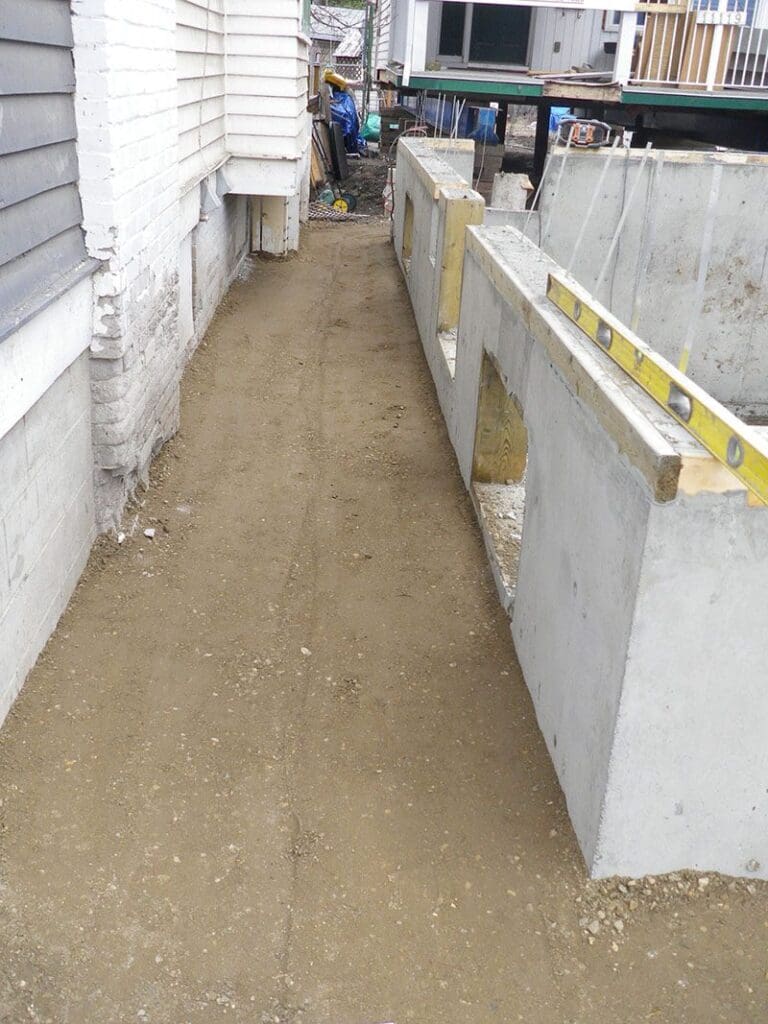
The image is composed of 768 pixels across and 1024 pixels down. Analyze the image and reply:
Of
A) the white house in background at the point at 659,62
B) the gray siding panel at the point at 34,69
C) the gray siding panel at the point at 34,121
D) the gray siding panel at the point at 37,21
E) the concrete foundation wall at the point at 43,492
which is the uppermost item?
the white house in background at the point at 659,62

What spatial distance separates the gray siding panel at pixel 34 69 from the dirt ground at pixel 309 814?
242cm

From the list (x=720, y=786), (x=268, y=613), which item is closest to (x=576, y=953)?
(x=720, y=786)

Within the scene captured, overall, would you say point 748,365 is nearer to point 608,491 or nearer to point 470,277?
point 470,277

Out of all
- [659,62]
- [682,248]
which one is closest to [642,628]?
[682,248]

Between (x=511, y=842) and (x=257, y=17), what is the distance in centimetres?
912

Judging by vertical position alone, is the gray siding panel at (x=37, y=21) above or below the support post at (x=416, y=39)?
below

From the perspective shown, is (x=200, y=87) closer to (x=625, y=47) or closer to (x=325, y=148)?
(x=625, y=47)

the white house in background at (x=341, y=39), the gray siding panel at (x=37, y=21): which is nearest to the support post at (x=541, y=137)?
the gray siding panel at (x=37, y=21)

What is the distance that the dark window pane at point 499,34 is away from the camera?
16.1 m

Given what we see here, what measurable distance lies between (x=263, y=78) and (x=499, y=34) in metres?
7.70

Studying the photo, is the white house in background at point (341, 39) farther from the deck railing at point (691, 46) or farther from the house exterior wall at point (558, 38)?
the deck railing at point (691, 46)

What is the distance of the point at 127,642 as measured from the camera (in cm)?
475

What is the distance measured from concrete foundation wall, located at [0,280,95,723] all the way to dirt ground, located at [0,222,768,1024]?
19 centimetres

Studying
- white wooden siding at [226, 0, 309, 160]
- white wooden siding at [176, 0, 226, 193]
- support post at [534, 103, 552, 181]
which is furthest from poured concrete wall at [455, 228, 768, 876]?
support post at [534, 103, 552, 181]
